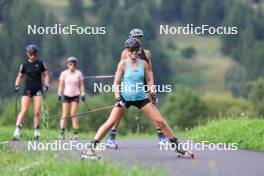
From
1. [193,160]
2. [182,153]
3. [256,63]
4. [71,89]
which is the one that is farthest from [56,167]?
[256,63]

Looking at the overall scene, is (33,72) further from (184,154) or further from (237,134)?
(184,154)

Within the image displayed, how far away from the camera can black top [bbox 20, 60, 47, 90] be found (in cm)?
1725

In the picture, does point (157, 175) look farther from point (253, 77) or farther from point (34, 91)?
point (253, 77)

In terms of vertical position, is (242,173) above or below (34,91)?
below

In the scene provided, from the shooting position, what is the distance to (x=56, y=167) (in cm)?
966

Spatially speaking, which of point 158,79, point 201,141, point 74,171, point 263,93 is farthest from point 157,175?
point 158,79

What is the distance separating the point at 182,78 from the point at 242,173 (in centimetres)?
18640

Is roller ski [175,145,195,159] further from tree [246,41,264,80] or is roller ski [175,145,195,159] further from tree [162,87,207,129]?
tree [246,41,264,80]

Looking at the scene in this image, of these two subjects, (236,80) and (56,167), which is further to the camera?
(236,80)

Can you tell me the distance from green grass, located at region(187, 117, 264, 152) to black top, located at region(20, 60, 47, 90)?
3938 millimetres

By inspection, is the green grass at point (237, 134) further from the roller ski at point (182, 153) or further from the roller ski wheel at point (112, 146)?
the roller ski wheel at point (112, 146)

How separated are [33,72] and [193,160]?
639 cm

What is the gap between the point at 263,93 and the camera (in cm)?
9906

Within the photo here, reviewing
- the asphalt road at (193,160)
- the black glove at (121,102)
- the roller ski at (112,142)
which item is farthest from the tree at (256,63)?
the black glove at (121,102)
